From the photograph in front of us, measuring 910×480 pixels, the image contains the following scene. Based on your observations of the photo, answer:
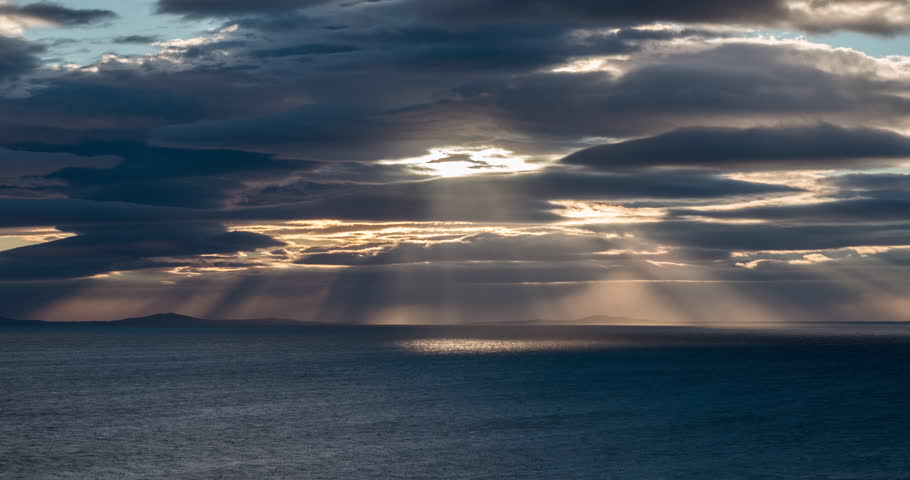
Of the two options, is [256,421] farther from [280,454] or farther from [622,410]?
[622,410]

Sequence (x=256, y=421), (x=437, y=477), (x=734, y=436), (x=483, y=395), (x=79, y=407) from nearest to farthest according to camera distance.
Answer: (x=437, y=477) < (x=734, y=436) < (x=256, y=421) < (x=79, y=407) < (x=483, y=395)

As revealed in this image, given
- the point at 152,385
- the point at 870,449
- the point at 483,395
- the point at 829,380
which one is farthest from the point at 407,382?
the point at 870,449

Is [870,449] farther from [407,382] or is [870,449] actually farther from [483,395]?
[407,382]

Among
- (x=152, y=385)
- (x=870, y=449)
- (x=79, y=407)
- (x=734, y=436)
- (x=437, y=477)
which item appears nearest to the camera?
(x=437, y=477)

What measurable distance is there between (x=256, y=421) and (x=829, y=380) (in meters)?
79.7

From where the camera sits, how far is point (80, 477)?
2111 inches

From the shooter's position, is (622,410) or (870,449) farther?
(622,410)

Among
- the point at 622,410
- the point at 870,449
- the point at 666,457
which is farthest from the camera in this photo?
the point at 622,410

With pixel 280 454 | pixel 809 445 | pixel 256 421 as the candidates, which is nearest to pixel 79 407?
pixel 256 421

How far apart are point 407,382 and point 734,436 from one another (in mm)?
57930

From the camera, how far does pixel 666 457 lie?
58938 millimetres

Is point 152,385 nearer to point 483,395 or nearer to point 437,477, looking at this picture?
point 483,395

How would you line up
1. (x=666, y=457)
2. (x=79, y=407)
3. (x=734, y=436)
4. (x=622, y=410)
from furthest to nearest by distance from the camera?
(x=79, y=407) < (x=622, y=410) < (x=734, y=436) < (x=666, y=457)

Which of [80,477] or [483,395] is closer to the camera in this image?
[80,477]
